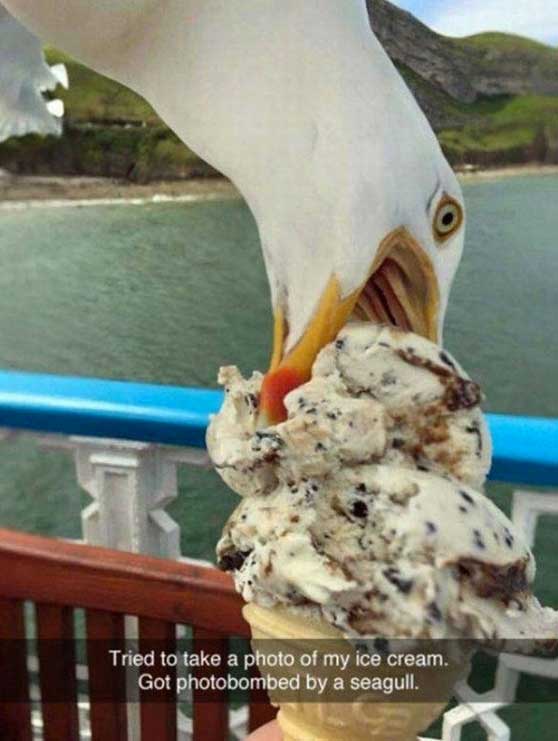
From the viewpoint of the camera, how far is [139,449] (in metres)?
0.56

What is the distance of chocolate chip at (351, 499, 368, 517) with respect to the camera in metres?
0.26

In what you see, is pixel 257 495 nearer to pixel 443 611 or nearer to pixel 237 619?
pixel 443 611

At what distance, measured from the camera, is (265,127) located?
0.28 metres

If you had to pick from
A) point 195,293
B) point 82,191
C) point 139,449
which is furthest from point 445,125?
point 82,191

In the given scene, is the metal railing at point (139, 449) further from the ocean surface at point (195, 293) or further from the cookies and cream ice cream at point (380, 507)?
the ocean surface at point (195, 293)

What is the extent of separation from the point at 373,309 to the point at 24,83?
0.23 metres

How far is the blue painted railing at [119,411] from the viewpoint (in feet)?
1.66

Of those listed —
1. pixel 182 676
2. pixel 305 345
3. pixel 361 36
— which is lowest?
pixel 182 676

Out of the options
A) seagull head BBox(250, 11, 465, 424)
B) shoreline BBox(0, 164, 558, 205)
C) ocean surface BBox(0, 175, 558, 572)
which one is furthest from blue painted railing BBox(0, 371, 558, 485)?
shoreline BBox(0, 164, 558, 205)

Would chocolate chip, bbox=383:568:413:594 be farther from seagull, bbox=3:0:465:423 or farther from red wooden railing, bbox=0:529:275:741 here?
red wooden railing, bbox=0:529:275:741

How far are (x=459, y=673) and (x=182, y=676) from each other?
258mm

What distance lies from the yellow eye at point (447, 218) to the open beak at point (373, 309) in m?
0.01

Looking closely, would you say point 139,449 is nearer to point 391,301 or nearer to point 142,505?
point 142,505

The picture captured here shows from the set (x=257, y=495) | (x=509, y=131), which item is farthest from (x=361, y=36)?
(x=509, y=131)
